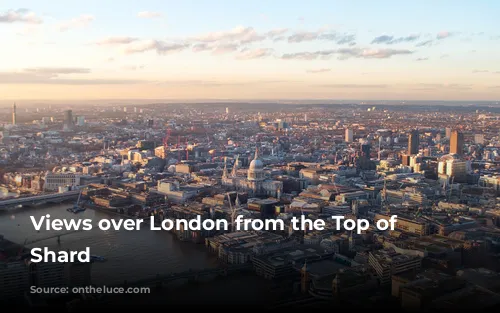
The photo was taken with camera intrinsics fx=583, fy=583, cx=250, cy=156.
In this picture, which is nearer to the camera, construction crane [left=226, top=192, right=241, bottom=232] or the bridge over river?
construction crane [left=226, top=192, right=241, bottom=232]

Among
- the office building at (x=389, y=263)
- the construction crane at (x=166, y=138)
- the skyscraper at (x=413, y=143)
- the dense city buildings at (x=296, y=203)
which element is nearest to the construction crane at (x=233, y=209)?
the dense city buildings at (x=296, y=203)

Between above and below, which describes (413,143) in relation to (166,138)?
above

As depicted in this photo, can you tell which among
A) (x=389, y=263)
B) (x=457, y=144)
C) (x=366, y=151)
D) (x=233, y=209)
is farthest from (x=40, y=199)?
(x=457, y=144)

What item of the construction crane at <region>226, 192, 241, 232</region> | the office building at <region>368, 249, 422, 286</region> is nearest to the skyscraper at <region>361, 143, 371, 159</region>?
the construction crane at <region>226, 192, 241, 232</region>

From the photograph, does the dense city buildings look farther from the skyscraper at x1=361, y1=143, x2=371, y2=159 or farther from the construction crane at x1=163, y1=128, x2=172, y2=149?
the construction crane at x1=163, y1=128, x2=172, y2=149

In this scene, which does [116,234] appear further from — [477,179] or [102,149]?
[102,149]

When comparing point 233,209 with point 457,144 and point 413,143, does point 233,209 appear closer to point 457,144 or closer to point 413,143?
point 413,143

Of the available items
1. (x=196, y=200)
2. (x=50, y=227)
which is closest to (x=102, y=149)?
(x=196, y=200)

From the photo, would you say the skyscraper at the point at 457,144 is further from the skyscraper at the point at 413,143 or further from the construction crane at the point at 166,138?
the construction crane at the point at 166,138

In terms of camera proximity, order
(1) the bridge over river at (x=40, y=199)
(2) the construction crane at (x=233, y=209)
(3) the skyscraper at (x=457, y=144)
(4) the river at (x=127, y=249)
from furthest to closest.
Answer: (3) the skyscraper at (x=457, y=144), (1) the bridge over river at (x=40, y=199), (2) the construction crane at (x=233, y=209), (4) the river at (x=127, y=249)
